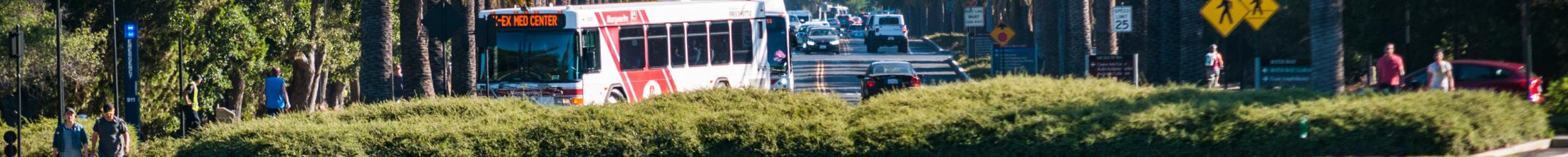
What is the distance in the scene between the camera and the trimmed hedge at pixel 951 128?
44.4ft

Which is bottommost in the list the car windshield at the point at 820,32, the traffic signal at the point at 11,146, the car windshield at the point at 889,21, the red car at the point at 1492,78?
the traffic signal at the point at 11,146

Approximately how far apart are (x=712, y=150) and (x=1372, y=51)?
16.6 meters

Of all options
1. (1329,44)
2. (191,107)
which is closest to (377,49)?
(191,107)

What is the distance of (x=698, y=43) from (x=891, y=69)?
12.4 m

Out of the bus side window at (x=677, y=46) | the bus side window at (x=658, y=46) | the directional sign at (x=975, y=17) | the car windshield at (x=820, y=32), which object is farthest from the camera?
the car windshield at (x=820, y=32)

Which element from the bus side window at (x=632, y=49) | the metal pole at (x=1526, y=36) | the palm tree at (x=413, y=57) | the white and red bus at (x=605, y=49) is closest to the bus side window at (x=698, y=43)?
the white and red bus at (x=605, y=49)

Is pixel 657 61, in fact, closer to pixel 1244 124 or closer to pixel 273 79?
pixel 273 79

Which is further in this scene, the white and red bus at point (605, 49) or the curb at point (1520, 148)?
the white and red bus at point (605, 49)

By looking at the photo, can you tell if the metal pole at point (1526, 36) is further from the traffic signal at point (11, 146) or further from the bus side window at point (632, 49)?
the traffic signal at point (11, 146)

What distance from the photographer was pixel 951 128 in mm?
13883

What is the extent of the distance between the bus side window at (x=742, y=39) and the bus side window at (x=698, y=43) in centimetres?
61

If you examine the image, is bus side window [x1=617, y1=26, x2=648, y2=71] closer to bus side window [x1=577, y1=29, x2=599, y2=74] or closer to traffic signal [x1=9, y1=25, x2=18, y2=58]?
bus side window [x1=577, y1=29, x2=599, y2=74]

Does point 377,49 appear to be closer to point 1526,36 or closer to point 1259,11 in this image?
point 1259,11

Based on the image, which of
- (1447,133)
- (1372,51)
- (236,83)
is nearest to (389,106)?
(1447,133)
